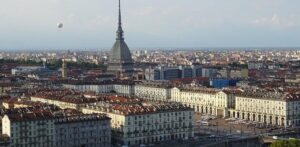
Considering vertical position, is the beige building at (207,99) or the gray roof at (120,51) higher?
the gray roof at (120,51)

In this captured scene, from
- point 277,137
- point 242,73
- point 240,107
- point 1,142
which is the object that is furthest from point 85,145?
point 242,73

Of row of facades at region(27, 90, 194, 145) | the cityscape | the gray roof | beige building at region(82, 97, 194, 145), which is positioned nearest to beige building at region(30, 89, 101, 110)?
the cityscape

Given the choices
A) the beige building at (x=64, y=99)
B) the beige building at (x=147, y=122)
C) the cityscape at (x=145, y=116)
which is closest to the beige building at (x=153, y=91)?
the cityscape at (x=145, y=116)

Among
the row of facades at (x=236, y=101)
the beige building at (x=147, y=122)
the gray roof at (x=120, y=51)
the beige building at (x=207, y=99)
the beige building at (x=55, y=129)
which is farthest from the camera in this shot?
the gray roof at (x=120, y=51)

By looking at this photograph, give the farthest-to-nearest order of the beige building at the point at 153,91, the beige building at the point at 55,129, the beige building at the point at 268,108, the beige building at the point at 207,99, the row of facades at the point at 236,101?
the beige building at the point at 153,91 → the beige building at the point at 207,99 → the row of facades at the point at 236,101 → the beige building at the point at 268,108 → the beige building at the point at 55,129

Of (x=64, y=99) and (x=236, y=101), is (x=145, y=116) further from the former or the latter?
(x=236, y=101)

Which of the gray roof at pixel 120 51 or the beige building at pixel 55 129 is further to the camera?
the gray roof at pixel 120 51

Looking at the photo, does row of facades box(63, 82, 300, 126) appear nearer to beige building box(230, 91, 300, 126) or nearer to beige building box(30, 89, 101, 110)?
beige building box(230, 91, 300, 126)

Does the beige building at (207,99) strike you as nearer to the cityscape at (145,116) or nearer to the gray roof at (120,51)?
the cityscape at (145,116)
